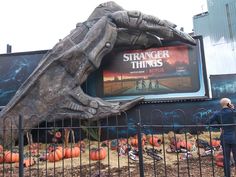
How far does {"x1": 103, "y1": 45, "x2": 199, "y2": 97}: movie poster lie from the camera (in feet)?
36.1

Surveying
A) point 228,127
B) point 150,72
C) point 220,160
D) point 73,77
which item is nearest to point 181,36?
point 150,72

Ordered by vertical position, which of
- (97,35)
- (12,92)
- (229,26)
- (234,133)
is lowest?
(234,133)

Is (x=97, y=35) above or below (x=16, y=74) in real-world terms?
above

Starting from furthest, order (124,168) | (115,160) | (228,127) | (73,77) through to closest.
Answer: (73,77) → (115,160) → (124,168) → (228,127)

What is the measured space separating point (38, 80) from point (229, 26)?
740 inches

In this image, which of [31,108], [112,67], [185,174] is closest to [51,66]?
[31,108]

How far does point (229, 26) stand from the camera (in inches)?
911

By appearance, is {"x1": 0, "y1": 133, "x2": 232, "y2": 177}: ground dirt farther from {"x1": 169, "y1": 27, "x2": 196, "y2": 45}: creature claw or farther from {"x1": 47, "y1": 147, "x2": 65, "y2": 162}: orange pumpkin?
{"x1": 169, "y1": 27, "x2": 196, "y2": 45}: creature claw

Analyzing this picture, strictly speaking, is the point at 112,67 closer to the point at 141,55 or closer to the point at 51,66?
the point at 141,55

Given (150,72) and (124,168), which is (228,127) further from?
(150,72)

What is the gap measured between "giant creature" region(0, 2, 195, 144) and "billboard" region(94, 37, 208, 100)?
0.83 m

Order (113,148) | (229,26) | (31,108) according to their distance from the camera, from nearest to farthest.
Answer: (113,148), (31,108), (229,26)

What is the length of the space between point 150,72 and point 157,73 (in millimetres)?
284

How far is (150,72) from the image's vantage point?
1124cm
